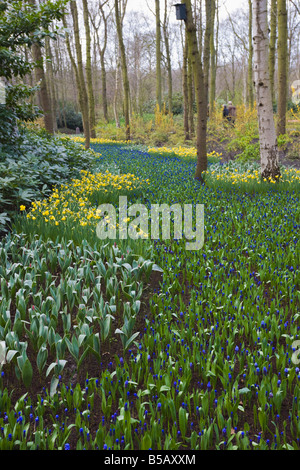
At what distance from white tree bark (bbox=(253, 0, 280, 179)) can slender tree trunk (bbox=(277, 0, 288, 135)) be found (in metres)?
4.19

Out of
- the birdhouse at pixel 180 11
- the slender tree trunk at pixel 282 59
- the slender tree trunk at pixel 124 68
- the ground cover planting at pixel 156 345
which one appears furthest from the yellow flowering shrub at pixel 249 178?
the slender tree trunk at pixel 124 68

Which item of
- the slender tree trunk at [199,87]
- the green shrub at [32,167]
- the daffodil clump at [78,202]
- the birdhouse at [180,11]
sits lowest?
the daffodil clump at [78,202]

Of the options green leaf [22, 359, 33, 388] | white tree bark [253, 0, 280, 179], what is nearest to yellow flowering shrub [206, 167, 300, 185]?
white tree bark [253, 0, 280, 179]

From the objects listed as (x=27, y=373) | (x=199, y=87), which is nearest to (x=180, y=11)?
(x=199, y=87)

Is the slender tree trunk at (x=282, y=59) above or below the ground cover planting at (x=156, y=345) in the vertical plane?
above

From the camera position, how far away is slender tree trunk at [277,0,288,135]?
9898mm

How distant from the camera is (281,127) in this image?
11.1 metres

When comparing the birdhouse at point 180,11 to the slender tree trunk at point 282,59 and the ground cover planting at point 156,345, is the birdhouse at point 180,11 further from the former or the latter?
the ground cover planting at point 156,345

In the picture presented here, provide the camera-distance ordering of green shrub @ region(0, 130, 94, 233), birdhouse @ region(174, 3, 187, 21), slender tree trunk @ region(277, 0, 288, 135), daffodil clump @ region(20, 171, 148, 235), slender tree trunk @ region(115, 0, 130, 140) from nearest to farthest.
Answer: daffodil clump @ region(20, 171, 148, 235) < green shrub @ region(0, 130, 94, 233) < birdhouse @ region(174, 3, 187, 21) < slender tree trunk @ region(277, 0, 288, 135) < slender tree trunk @ region(115, 0, 130, 140)

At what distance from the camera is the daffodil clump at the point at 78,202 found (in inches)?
181

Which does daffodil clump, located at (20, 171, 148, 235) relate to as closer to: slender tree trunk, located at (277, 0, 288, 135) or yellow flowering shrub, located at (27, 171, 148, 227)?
yellow flowering shrub, located at (27, 171, 148, 227)

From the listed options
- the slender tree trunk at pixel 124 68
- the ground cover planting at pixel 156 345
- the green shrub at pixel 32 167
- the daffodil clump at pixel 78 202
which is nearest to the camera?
the ground cover planting at pixel 156 345

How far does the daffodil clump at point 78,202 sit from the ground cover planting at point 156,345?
0.20 m
